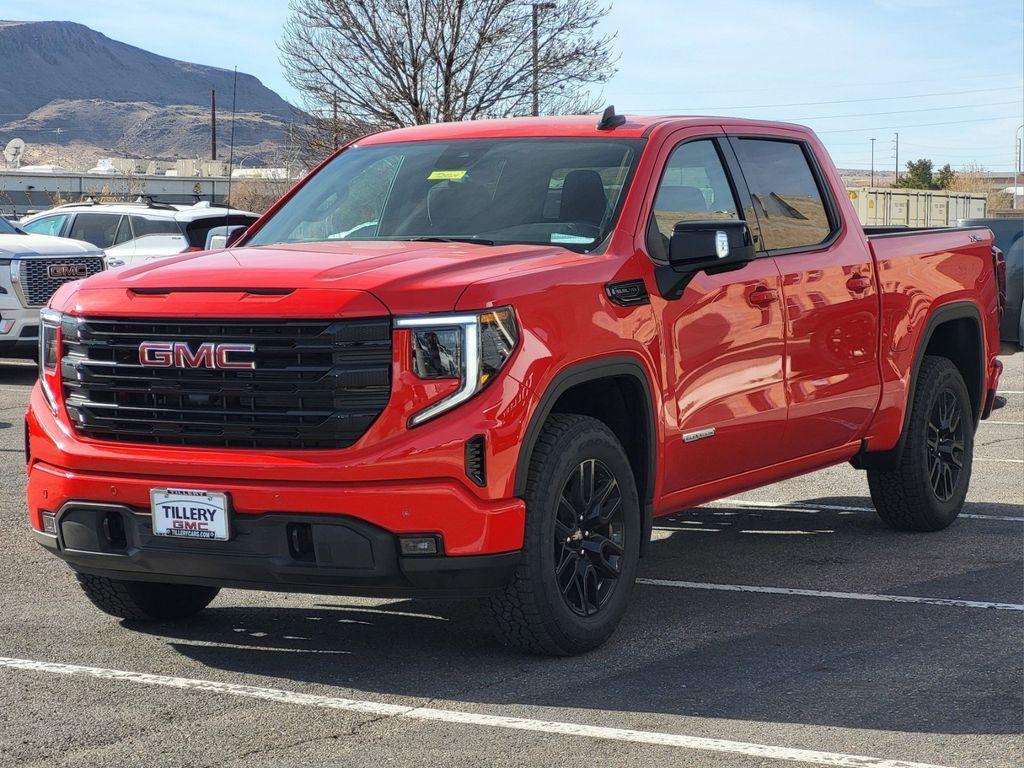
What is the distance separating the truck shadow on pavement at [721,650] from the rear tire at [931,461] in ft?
1.85

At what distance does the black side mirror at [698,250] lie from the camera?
5.80 metres

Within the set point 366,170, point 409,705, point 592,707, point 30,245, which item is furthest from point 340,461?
point 30,245

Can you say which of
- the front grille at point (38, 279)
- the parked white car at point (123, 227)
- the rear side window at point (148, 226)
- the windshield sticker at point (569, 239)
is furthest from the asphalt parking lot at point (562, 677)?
the rear side window at point (148, 226)

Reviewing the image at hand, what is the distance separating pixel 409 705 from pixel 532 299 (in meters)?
1.42

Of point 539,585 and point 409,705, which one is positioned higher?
point 539,585

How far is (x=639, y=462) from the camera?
5875 mm

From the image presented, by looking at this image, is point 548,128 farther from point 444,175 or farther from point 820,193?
point 820,193

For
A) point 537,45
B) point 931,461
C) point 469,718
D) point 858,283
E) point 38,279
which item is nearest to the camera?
point 469,718

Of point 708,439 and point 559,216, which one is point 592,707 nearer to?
point 708,439

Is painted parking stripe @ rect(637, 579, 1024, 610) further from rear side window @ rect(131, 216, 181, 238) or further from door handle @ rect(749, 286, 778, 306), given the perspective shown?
rear side window @ rect(131, 216, 181, 238)

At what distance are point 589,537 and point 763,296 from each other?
154 cm

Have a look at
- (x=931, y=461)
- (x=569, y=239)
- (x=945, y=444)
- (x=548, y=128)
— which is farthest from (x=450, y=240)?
(x=945, y=444)

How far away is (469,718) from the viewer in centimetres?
474

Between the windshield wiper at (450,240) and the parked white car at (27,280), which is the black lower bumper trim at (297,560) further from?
the parked white car at (27,280)
